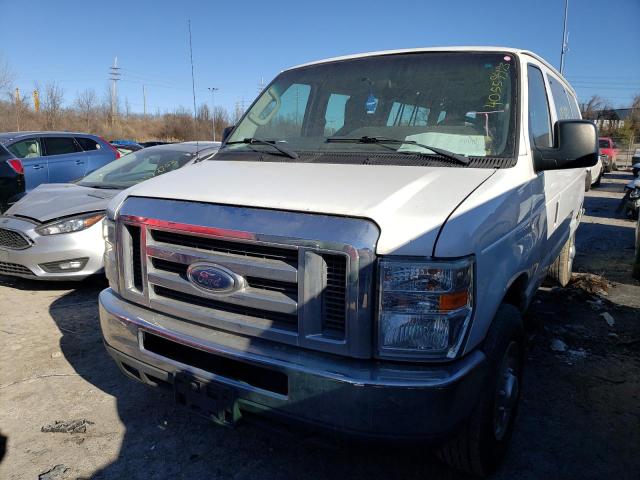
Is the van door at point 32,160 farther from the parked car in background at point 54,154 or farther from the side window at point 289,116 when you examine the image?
the side window at point 289,116

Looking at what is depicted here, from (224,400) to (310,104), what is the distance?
2182 mm

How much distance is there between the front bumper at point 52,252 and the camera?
516cm

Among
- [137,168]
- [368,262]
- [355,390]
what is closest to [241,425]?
[355,390]

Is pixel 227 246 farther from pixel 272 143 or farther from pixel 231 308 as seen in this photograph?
pixel 272 143

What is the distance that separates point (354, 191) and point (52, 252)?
4.14 metres

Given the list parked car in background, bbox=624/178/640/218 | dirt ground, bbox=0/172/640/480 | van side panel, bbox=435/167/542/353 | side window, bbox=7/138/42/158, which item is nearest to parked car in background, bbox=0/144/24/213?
side window, bbox=7/138/42/158

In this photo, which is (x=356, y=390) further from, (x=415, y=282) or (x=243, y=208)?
(x=243, y=208)

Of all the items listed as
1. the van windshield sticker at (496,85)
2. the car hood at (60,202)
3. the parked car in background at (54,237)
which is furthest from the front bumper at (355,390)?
the car hood at (60,202)

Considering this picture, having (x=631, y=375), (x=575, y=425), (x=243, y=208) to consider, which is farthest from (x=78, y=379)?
(x=631, y=375)

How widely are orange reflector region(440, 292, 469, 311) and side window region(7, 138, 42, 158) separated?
9.38 m

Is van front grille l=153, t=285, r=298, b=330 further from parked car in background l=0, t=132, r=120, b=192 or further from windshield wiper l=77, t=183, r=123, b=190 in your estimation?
parked car in background l=0, t=132, r=120, b=192

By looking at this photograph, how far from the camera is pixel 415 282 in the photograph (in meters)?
1.95

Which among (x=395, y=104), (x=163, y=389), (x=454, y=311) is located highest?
(x=395, y=104)

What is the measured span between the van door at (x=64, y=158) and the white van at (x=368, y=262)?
742 centimetres
